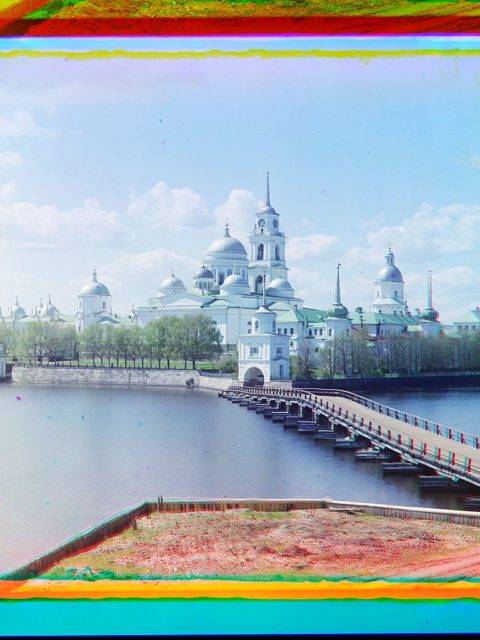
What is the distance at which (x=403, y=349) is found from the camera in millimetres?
7789

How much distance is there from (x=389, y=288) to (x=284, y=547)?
2.11 meters

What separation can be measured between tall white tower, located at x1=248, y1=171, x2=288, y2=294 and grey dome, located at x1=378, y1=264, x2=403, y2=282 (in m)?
0.56

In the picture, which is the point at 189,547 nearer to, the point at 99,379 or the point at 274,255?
the point at 274,255

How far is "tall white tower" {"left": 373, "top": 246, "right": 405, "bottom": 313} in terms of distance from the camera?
4291 mm

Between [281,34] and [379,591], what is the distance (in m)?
1.98

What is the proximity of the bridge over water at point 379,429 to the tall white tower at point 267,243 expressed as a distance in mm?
1542

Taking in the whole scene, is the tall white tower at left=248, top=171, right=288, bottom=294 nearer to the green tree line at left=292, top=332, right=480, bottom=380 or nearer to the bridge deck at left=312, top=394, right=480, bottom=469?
the green tree line at left=292, top=332, right=480, bottom=380

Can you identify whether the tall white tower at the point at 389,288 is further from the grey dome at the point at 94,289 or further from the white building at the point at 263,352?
the white building at the point at 263,352

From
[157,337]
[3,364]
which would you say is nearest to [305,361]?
[157,337]

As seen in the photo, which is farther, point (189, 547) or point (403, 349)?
point (403, 349)

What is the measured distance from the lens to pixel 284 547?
3211 millimetres

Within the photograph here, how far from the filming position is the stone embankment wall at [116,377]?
882cm

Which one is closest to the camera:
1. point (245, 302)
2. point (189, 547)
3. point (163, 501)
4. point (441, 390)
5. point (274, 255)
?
point (189, 547)

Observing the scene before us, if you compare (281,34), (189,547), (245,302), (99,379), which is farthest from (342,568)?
(99,379)
